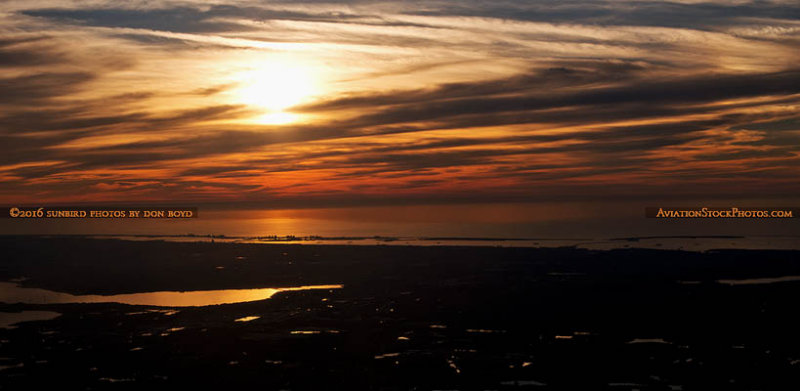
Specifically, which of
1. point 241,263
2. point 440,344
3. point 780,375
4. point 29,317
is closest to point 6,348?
point 29,317

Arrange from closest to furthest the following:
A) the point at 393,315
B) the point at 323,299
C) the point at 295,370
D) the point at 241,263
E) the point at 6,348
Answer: the point at 295,370 < the point at 6,348 < the point at 393,315 < the point at 323,299 < the point at 241,263

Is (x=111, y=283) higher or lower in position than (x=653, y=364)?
lower

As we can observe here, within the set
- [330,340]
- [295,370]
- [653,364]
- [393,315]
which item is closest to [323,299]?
[393,315]

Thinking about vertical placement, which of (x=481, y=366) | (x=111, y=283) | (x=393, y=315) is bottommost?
(x=111, y=283)

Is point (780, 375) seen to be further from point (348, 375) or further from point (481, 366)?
point (348, 375)

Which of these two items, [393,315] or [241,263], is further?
[241,263]

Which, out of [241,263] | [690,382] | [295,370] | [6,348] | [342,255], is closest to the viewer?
[690,382]
